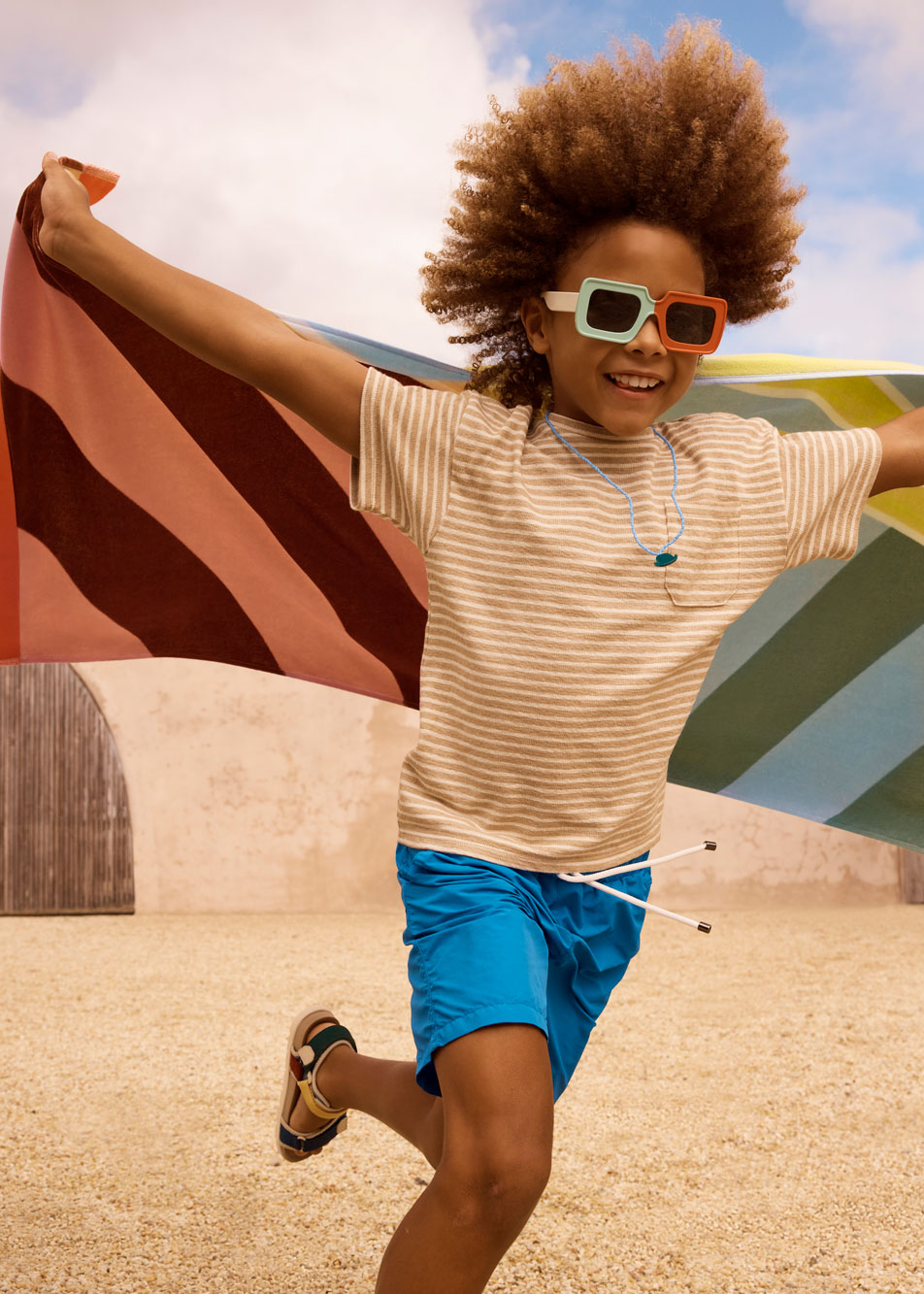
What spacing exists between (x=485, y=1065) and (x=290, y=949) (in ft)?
19.1

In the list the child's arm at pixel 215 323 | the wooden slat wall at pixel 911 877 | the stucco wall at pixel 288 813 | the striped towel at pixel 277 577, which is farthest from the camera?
the wooden slat wall at pixel 911 877

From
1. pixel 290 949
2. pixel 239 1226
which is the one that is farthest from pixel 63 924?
pixel 239 1226

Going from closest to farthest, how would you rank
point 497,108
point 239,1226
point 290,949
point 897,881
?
1. point 497,108
2. point 239,1226
3. point 290,949
4. point 897,881

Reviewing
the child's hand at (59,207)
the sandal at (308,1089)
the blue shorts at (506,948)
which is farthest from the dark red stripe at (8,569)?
the blue shorts at (506,948)

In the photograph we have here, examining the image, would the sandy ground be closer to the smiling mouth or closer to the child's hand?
the smiling mouth

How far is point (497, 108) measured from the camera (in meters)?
2.00

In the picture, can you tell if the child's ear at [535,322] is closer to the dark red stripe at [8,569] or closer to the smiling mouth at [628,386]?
the smiling mouth at [628,386]

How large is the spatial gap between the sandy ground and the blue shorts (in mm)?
903

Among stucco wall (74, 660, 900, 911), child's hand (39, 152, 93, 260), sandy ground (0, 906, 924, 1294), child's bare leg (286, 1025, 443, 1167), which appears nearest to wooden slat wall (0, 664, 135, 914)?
stucco wall (74, 660, 900, 911)

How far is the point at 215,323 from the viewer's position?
1596 mm

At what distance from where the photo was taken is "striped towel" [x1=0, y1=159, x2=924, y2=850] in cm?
260

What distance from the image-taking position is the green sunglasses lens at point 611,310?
5.54 feet

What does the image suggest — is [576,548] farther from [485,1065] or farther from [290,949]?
[290,949]

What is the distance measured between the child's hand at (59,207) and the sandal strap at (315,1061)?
164 centimetres
